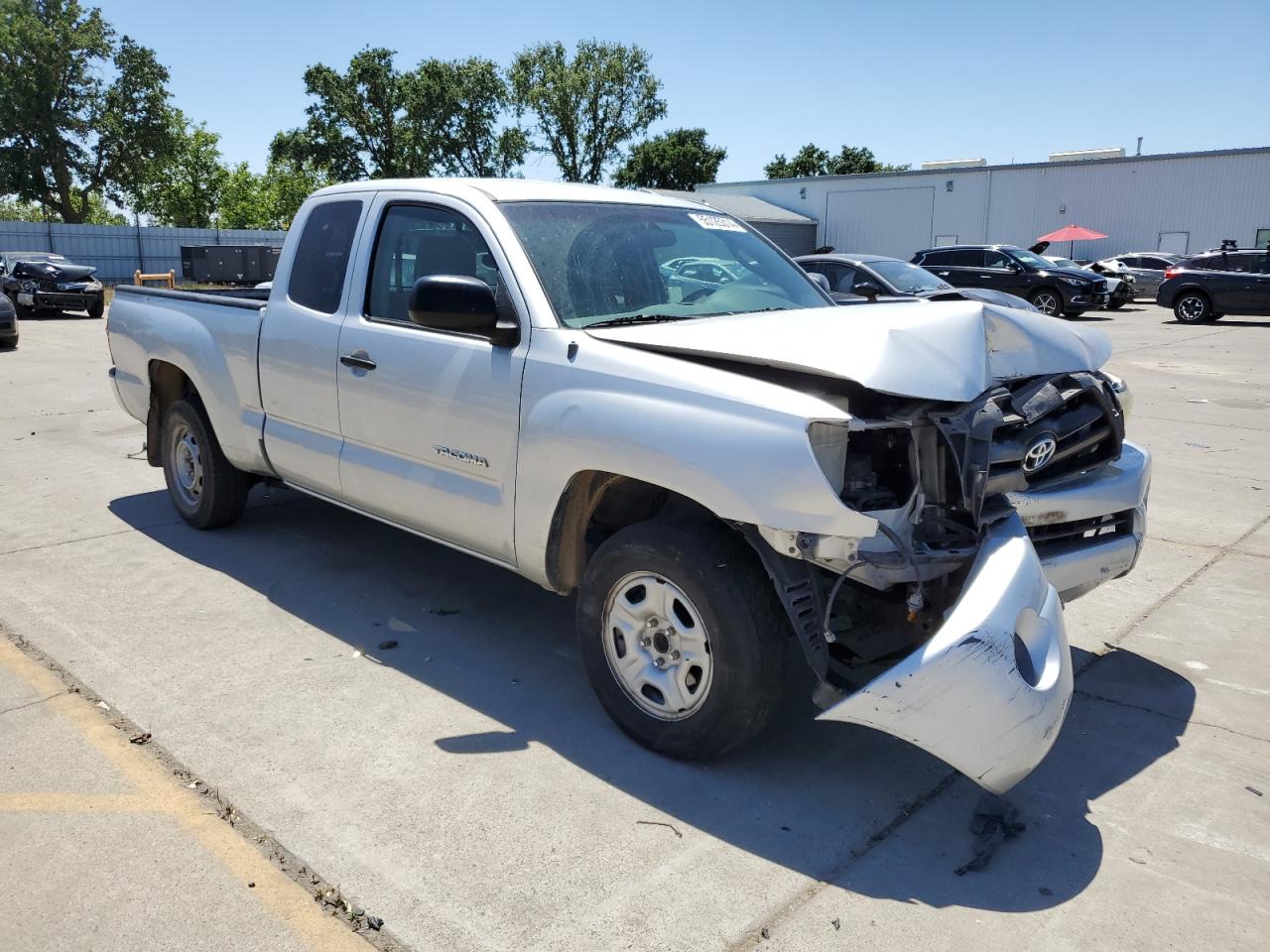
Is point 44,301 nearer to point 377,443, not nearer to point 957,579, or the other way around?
point 377,443

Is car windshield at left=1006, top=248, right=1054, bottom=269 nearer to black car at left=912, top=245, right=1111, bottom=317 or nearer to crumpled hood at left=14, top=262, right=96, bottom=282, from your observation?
black car at left=912, top=245, right=1111, bottom=317

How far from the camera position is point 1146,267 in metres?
32.2

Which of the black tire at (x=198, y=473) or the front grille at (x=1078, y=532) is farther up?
the front grille at (x=1078, y=532)

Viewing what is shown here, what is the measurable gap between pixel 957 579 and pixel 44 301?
83.5 feet

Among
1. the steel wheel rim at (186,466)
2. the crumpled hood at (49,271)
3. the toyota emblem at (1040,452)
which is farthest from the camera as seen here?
the crumpled hood at (49,271)

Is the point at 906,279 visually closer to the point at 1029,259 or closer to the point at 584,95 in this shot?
the point at 1029,259

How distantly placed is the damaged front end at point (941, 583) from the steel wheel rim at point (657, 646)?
368 mm

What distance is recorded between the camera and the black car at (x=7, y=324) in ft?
54.0

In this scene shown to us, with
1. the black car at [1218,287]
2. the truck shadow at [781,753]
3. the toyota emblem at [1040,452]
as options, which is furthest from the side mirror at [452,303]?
the black car at [1218,287]

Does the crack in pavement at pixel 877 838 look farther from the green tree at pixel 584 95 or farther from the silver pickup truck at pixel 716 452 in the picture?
the green tree at pixel 584 95

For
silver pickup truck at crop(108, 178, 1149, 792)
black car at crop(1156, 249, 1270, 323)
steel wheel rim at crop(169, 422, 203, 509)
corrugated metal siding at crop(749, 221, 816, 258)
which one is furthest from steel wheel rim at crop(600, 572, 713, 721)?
corrugated metal siding at crop(749, 221, 816, 258)

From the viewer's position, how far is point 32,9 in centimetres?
4825

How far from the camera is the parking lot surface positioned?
9.30 ft

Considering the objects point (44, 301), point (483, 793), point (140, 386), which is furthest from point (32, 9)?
point (483, 793)
